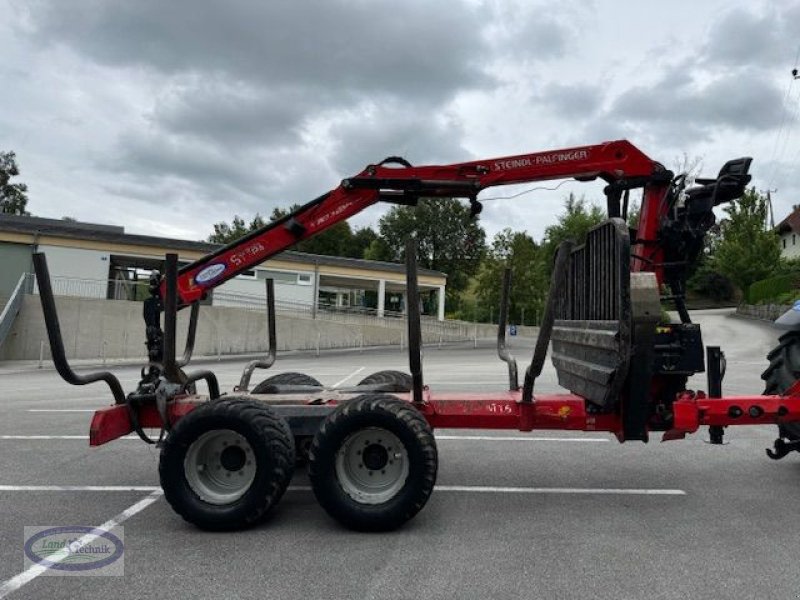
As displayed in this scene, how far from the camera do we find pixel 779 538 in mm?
4395

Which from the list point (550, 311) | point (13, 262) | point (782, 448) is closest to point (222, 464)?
point (550, 311)

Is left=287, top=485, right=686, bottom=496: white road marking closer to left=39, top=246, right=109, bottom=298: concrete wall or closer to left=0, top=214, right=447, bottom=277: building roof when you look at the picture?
left=0, top=214, right=447, bottom=277: building roof

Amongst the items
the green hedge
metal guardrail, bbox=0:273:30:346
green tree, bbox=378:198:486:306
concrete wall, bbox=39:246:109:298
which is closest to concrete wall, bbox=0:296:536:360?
metal guardrail, bbox=0:273:30:346

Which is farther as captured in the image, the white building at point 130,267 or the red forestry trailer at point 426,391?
the white building at point 130,267

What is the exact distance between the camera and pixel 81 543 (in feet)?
14.2

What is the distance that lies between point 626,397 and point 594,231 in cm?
144

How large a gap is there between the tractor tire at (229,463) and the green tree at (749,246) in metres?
51.1

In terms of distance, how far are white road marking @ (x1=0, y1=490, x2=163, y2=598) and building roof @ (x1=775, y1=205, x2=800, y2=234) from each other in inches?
2592

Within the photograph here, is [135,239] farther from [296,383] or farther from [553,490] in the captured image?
[553,490]

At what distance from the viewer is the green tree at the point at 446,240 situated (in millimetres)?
69688

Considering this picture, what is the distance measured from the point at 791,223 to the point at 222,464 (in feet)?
226

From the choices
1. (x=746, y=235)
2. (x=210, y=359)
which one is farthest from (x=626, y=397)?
(x=746, y=235)

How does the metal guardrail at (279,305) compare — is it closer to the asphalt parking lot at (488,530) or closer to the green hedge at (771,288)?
A: the green hedge at (771,288)

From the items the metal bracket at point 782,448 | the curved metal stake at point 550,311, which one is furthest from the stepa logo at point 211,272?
the metal bracket at point 782,448
